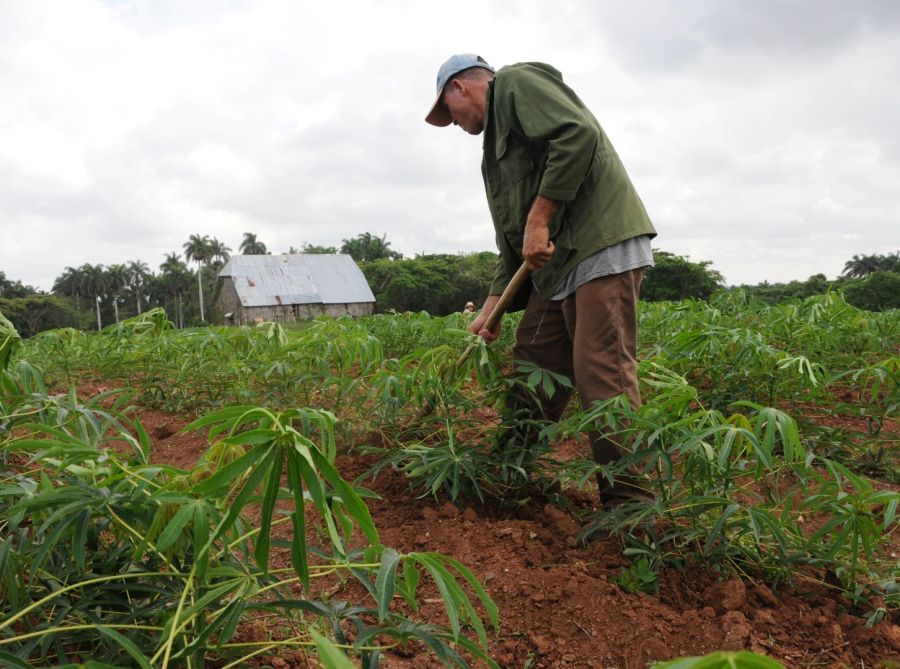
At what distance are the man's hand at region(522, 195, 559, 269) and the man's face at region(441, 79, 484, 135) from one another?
0.53 meters

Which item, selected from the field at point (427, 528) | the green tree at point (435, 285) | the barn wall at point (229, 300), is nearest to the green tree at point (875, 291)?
the green tree at point (435, 285)

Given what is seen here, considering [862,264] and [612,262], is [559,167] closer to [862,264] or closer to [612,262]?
[612,262]

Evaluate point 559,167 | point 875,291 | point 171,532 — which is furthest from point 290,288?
point 171,532

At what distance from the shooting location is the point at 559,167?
1.90 meters

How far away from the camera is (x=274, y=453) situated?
72 cm

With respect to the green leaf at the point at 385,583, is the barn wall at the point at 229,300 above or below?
above

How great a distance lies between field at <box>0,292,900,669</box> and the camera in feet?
2.86

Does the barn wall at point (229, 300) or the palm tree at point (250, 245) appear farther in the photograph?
the palm tree at point (250, 245)

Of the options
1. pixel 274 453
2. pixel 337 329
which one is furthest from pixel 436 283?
pixel 274 453

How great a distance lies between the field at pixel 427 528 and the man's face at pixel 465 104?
2.88ft

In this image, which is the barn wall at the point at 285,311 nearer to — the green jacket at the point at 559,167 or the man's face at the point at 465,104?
the man's face at the point at 465,104

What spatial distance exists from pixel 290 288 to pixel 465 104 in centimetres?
2951

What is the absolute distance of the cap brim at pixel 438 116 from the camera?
7.80ft

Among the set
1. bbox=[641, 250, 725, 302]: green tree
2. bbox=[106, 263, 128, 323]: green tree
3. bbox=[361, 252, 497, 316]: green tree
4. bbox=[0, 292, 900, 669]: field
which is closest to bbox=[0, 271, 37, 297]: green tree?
bbox=[106, 263, 128, 323]: green tree
